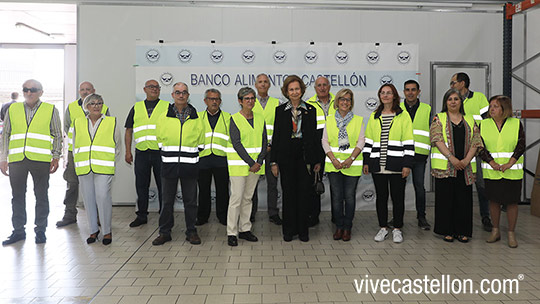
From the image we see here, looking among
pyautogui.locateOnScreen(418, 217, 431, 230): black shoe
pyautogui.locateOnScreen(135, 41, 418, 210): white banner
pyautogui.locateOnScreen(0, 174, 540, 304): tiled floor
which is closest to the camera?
pyautogui.locateOnScreen(0, 174, 540, 304): tiled floor

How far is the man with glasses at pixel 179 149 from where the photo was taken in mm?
4520

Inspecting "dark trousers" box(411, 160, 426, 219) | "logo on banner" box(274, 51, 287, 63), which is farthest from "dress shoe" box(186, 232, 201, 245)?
"logo on banner" box(274, 51, 287, 63)

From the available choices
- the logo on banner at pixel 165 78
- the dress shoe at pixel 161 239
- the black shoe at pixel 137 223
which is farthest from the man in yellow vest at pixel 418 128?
the black shoe at pixel 137 223

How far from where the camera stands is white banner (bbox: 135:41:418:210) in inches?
253

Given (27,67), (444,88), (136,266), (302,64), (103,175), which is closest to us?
(136,266)

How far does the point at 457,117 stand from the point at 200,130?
274cm

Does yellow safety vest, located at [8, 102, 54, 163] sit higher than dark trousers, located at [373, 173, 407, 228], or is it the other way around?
yellow safety vest, located at [8, 102, 54, 163]

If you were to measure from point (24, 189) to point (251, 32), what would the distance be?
12.8 feet

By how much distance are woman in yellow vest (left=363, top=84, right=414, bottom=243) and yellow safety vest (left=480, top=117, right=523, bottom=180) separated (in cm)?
79

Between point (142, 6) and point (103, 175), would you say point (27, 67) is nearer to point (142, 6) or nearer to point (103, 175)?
point (142, 6)

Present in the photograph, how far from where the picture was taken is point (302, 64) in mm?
6543

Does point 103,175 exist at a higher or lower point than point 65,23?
lower

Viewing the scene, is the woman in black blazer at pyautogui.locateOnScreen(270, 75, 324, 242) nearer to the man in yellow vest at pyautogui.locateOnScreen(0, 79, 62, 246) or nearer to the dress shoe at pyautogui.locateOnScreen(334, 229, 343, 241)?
the dress shoe at pyautogui.locateOnScreen(334, 229, 343, 241)

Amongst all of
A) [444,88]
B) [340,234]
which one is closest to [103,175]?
[340,234]
